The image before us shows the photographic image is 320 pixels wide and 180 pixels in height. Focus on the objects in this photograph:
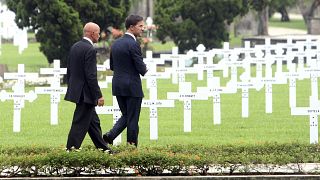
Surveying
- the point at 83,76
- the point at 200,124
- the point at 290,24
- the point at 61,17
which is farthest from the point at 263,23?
the point at 83,76

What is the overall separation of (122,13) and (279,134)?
21412 mm

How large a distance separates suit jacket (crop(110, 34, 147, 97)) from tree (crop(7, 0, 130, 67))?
23.6 meters

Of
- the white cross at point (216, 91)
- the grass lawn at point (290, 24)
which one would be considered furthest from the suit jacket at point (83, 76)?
the grass lawn at point (290, 24)

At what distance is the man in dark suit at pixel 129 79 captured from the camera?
1956cm

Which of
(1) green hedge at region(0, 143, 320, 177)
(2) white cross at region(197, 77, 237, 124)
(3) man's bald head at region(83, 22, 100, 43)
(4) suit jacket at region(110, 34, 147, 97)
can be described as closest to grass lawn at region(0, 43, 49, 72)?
(2) white cross at region(197, 77, 237, 124)

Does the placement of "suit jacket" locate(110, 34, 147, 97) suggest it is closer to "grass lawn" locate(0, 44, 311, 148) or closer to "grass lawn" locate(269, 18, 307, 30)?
"grass lawn" locate(0, 44, 311, 148)

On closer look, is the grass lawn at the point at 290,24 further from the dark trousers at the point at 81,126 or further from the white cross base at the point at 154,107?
the dark trousers at the point at 81,126

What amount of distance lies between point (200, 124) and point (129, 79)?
23.9 ft

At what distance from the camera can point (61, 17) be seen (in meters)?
43.7

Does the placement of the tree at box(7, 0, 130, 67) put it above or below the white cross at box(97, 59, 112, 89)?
above

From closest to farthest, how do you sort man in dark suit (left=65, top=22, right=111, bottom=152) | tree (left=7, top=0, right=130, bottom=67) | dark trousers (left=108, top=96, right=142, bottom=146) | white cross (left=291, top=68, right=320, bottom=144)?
man in dark suit (left=65, top=22, right=111, bottom=152) → dark trousers (left=108, top=96, right=142, bottom=146) → white cross (left=291, top=68, right=320, bottom=144) → tree (left=7, top=0, right=130, bottom=67)

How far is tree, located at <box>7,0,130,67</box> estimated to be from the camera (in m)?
43.7

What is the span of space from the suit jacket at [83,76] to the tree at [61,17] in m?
24.6

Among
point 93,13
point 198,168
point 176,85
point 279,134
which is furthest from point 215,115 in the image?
point 93,13
